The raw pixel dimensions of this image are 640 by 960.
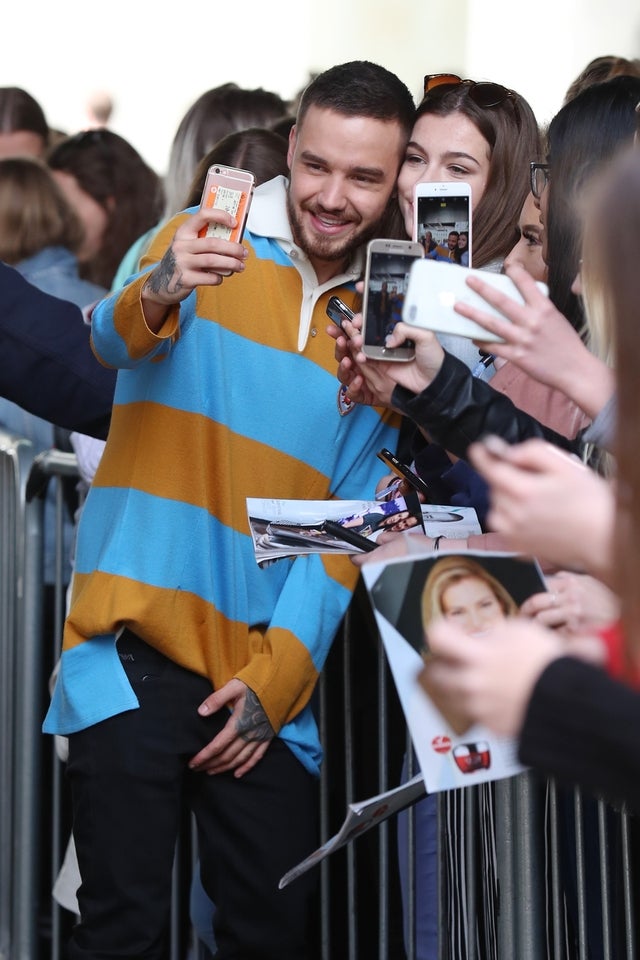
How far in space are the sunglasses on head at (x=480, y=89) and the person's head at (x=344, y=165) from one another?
0.10 metres

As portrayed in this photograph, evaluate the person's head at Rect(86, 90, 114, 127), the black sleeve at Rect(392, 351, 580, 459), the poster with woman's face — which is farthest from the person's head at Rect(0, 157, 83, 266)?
the poster with woman's face

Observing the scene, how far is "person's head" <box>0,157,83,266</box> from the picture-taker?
4508 mm

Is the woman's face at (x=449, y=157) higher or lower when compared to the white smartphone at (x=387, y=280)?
higher

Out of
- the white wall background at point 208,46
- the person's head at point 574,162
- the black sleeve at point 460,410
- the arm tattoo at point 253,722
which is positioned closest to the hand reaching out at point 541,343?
the black sleeve at point 460,410

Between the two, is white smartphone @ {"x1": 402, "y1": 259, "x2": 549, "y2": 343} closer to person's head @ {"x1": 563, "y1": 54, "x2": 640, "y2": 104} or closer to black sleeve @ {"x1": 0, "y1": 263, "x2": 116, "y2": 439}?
black sleeve @ {"x1": 0, "y1": 263, "x2": 116, "y2": 439}

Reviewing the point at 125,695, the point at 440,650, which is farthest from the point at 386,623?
the point at 125,695

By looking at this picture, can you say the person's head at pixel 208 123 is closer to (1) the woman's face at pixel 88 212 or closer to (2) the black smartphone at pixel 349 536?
(1) the woman's face at pixel 88 212

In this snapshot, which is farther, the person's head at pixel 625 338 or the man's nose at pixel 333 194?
the man's nose at pixel 333 194

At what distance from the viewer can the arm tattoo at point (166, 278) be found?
8.45 feet

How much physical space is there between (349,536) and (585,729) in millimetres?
1040

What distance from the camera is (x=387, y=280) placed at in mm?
2398

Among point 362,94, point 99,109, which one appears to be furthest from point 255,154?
point 99,109

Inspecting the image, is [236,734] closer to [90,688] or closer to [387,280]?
[90,688]

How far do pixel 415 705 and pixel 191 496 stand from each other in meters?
1.09
